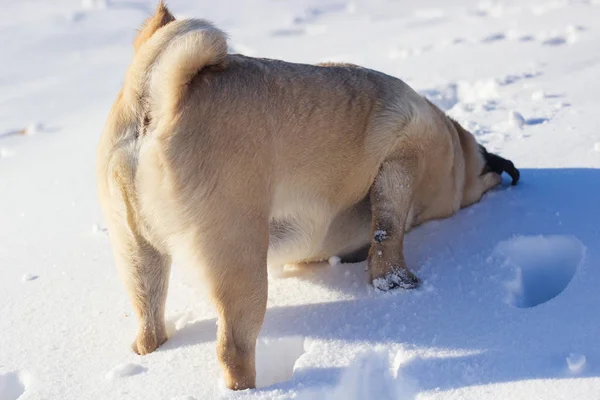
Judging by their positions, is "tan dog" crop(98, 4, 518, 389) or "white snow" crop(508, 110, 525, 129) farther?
"white snow" crop(508, 110, 525, 129)

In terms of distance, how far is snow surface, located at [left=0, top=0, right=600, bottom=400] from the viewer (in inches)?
105

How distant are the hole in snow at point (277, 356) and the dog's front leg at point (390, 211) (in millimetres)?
558

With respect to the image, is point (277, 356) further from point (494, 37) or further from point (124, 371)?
point (494, 37)

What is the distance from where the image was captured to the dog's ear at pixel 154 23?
111 inches

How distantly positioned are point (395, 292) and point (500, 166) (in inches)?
50.4

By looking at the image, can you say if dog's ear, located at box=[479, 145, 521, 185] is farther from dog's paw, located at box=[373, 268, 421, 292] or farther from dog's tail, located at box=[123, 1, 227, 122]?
dog's tail, located at box=[123, 1, 227, 122]

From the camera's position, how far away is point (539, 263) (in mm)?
3428

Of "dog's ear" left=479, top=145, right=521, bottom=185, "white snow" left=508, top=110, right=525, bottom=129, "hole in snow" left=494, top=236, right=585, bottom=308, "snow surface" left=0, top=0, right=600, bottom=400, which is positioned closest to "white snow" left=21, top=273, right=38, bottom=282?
"snow surface" left=0, top=0, right=600, bottom=400

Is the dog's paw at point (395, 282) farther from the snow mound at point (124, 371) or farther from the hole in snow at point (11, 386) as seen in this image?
the hole in snow at point (11, 386)

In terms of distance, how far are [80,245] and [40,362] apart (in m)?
1.12

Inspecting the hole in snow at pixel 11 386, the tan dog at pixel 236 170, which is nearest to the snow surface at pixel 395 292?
the hole in snow at pixel 11 386

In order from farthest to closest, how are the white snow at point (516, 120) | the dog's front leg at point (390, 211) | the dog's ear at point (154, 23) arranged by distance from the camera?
the white snow at point (516, 120)
the dog's front leg at point (390, 211)
the dog's ear at point (154, 23)

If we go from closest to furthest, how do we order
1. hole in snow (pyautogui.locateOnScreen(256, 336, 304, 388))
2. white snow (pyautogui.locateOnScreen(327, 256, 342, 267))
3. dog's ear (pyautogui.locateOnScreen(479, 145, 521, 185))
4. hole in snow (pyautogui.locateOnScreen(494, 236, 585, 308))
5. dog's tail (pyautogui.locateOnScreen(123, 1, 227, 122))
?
1. dog's tail (pyautogui.locateOnScreen(123, 1, 227, 122))
2. hole in snow (pyautogui.locateOnScreen(256, 336, 304, 388))
3. hole in snow (pyautogui.locateOnScreen(494, 236, 585, 308))
4. white snow (pyautogui.locateOnScreen(327, 256, 342, 267))
5. dog's ear (pyautogui.locateOnScreen(479, 145, 521, 185))

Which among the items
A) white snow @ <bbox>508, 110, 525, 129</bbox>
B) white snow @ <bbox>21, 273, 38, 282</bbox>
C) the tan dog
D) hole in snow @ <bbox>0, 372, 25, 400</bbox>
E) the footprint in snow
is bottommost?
white snow @ <bbox>21, 273, 38, 282</bbox>
